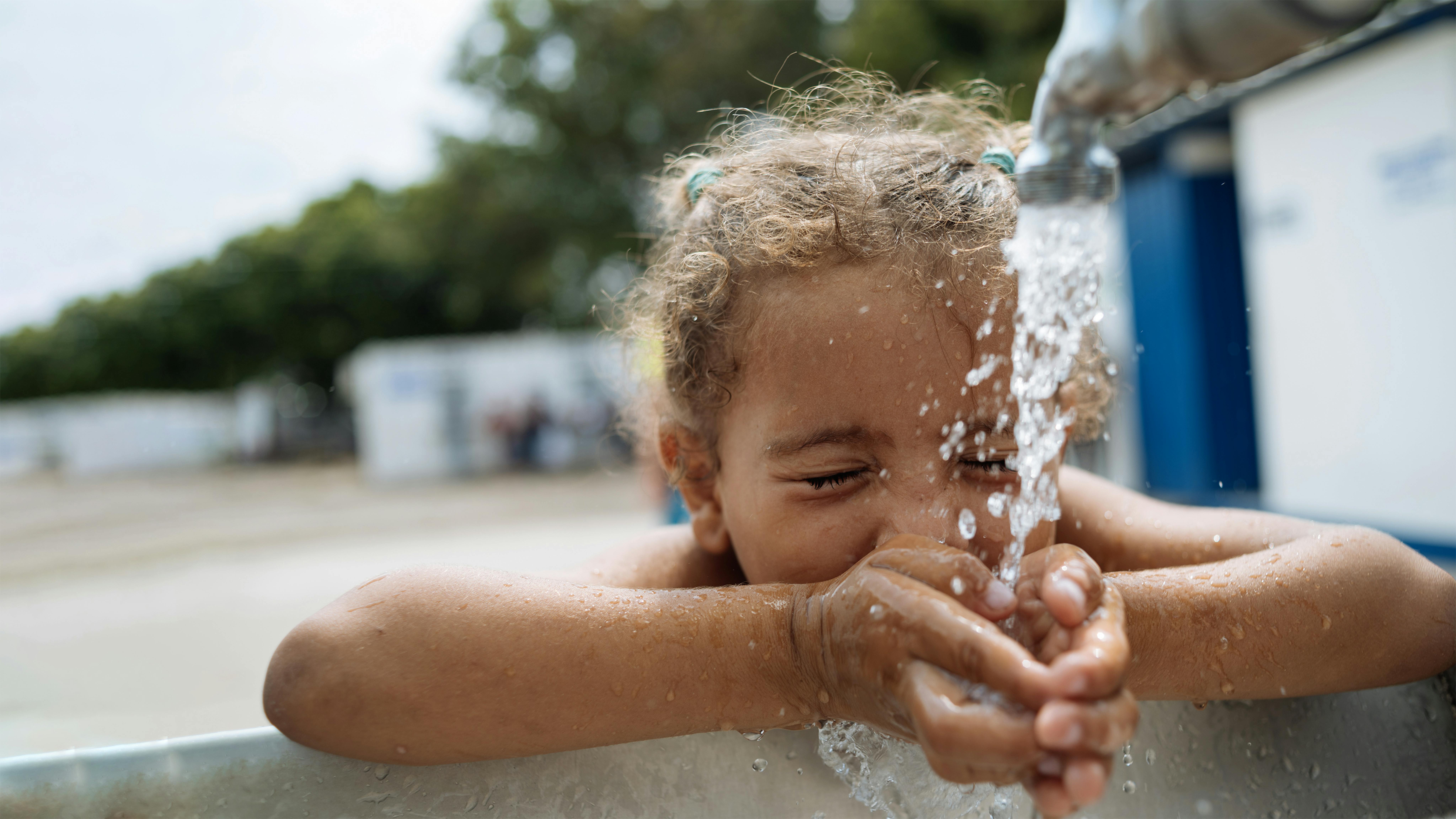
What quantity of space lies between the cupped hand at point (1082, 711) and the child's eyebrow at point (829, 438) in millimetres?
356

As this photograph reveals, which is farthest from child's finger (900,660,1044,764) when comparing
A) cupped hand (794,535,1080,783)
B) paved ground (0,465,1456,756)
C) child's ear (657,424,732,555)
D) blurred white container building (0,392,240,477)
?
blurred white container building (0,392,240,477)

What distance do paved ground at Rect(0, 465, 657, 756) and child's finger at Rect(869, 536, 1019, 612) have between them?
1352 millimetres

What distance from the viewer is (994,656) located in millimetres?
702

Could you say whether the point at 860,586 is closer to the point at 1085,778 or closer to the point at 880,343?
the point at 1085,778

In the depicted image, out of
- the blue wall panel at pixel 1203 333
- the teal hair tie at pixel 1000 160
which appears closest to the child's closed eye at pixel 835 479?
the teal hair tie at pixel 1000 160

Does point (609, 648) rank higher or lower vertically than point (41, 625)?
higher

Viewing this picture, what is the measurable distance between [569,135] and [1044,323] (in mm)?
18163

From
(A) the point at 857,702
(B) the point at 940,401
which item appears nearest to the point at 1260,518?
(B) the point at 940,401

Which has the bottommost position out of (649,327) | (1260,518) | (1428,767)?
(1428,767)

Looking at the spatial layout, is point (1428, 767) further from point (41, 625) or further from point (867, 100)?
point (41, 625)

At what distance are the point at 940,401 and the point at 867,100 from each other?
2.88 feet

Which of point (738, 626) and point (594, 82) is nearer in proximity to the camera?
point (738, 626)

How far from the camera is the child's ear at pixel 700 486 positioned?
4.65ft

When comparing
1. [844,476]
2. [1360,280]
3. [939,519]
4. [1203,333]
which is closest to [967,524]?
[939,519]
